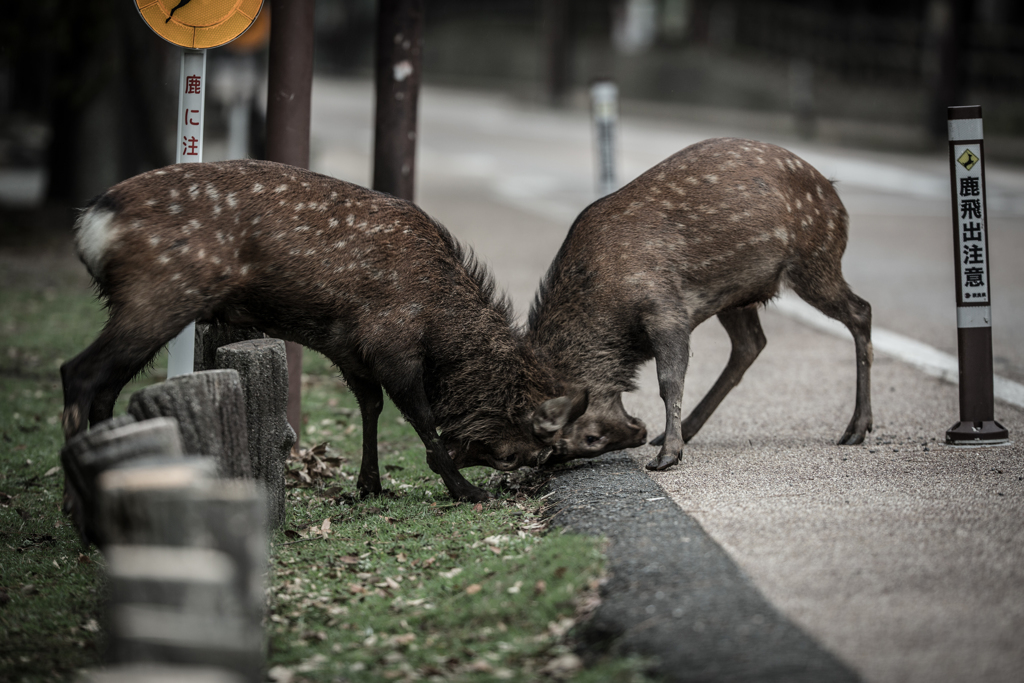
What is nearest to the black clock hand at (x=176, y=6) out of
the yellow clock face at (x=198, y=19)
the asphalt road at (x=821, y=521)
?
the yellow clock face at (x=198, y=19)

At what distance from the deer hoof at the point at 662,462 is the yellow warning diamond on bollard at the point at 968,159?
1.95 meters

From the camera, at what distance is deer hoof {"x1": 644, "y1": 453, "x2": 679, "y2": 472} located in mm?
5309

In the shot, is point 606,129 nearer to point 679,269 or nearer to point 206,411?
point 679,269

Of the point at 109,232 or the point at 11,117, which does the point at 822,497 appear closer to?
the point at 109,232

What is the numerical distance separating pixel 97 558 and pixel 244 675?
7.50 feet

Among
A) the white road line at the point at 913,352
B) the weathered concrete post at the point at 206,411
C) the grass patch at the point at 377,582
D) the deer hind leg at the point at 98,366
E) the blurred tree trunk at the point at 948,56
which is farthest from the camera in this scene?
the blurred tree trunk at the point at 948,56

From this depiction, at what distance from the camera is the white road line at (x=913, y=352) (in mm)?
6762

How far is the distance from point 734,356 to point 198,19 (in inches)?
131

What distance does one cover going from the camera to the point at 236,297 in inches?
192

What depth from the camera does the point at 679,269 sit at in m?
5.55

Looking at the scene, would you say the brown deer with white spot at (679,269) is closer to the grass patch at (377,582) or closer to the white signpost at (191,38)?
the grass patch at (377,582)

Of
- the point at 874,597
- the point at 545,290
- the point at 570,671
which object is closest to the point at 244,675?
the point at 570,671

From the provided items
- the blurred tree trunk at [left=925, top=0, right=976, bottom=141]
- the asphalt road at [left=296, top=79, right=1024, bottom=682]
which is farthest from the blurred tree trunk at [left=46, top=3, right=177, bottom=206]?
the blurred tree trunk at [left=925, top=0, right=976, bottom=141]

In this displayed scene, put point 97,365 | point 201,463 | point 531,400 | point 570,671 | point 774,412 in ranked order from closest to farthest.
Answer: point 201,463, point 570,671, point 97,365, point 531,400, point 774,412
